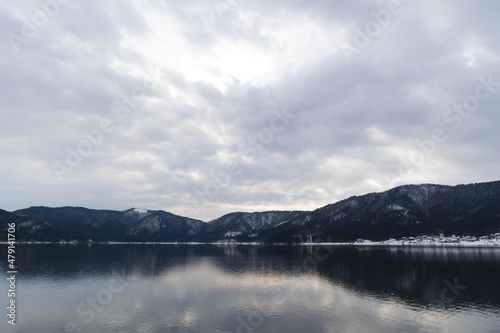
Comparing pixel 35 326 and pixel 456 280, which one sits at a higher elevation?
pixel 35 326

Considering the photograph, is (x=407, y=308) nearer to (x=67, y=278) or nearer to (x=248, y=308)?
(x=248, y=308)

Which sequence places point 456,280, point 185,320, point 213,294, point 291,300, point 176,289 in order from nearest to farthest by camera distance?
point 185,320, point 291,300, point 213,294, point 176,289, point 456,280

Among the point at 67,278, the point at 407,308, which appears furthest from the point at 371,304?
the point at 67,278

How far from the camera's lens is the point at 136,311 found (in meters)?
63.5

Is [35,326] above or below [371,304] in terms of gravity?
above

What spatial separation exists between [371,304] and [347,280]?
37623mm

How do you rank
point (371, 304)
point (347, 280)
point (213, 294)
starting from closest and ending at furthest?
1. point (371, 304)
2. point (213, 294)
3. point (347, 280)

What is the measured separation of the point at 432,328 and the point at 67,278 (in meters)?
120

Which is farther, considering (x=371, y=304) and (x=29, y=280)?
(x=29, y=280)

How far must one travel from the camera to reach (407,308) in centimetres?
6594

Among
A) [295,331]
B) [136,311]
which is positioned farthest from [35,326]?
[295,331]

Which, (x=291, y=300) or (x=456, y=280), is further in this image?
(x=456, y=280)

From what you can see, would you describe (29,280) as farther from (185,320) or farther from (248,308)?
(248,308)

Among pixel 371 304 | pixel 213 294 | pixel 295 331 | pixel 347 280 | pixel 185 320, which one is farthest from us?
pixel 347 280
